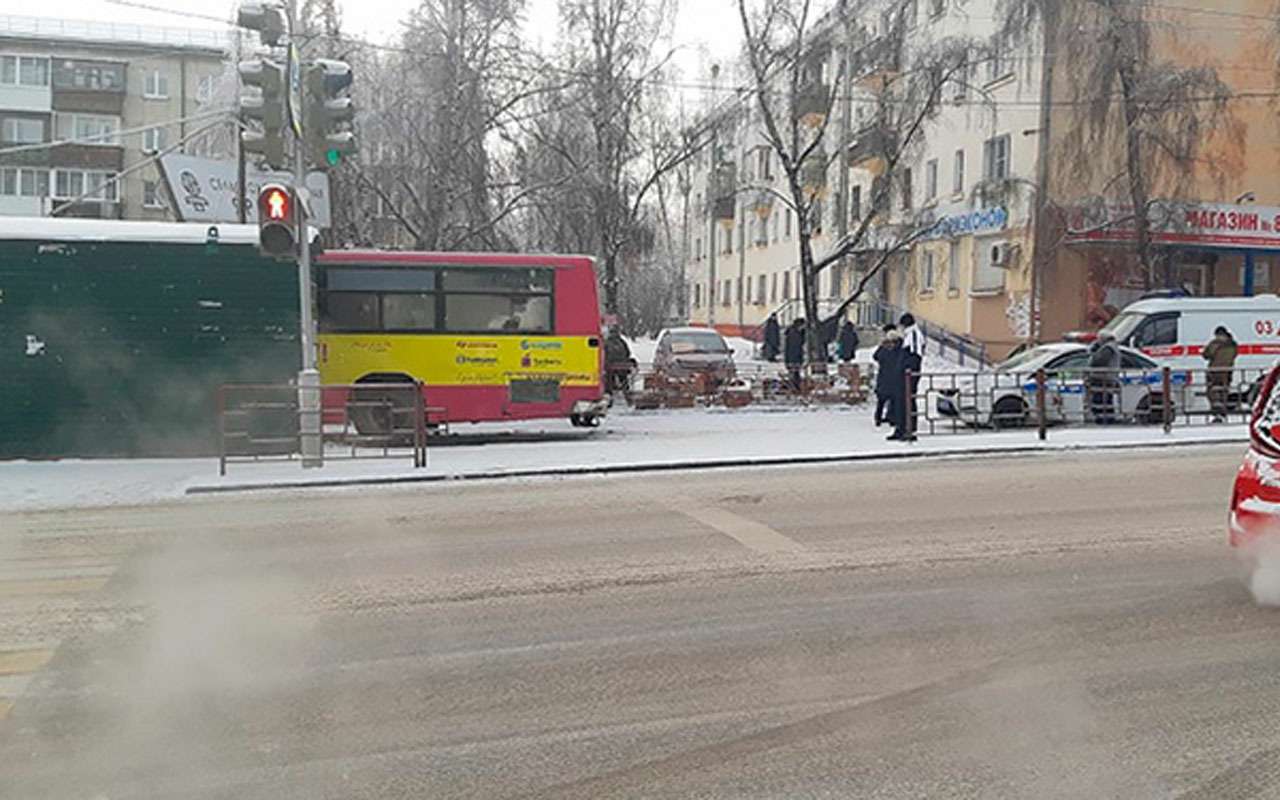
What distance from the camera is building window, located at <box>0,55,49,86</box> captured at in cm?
5203

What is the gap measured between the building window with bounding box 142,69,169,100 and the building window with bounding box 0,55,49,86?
14.7 ft

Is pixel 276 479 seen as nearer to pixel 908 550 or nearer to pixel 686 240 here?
pixel 908 550

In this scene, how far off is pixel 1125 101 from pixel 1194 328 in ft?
33.3

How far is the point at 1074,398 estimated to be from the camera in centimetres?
1767

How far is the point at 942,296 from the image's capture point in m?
37.0

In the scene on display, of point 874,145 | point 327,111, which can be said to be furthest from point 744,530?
point 874,145

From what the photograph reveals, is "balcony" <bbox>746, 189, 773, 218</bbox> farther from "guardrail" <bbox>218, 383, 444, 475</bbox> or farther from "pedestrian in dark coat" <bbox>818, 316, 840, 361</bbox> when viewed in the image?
"guardrail" <bbox>218, 383, 444, 475</bbox>

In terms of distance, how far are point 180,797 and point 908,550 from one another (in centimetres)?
564

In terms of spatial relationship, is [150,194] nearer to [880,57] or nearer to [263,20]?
[880,57]

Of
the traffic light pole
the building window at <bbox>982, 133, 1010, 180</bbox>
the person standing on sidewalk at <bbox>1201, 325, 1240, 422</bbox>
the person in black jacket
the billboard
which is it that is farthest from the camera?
the building window at <bbox>982, 133, 1010, 180</bbox>

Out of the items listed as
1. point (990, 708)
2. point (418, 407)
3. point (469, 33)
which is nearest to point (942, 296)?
point (469, 33)

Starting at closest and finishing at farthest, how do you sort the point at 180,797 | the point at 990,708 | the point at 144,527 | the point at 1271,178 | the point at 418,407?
the point at 180,797
the point at 990,708
the point at 144,527
the point at 418,407
the point at 1271,178

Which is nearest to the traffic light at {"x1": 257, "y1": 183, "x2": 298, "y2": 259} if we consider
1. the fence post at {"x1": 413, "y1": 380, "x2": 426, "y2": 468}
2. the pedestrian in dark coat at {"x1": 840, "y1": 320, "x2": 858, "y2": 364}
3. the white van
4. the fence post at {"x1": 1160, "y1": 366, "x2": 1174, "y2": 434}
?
the fence post at {"x1": 413, "y1": 380, "x2": 426, "y2": 468}

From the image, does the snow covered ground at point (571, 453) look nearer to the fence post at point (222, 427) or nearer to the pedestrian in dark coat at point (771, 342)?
the fence post at point (222, 427)
